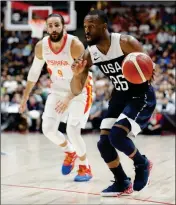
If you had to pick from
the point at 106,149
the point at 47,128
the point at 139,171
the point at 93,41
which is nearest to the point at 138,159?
the point at 139,171

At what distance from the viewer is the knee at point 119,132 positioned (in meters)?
4.22

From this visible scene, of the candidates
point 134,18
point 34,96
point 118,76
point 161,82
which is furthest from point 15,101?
point 134,18

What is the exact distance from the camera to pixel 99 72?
12.8 meters

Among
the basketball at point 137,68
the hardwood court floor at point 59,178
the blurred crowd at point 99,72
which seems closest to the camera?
the basketball at point 137,68

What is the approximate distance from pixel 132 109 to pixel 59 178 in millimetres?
2128

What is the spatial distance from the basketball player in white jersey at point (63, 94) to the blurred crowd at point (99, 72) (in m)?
3.18

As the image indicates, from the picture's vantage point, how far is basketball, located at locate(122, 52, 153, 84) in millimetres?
3900

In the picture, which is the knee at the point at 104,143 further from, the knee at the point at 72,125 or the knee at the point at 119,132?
the knee at the point at 72,125

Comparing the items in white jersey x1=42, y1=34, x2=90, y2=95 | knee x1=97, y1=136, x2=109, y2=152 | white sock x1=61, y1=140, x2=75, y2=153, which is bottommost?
white sock x1=61, y1=140, x2=75, y2=153

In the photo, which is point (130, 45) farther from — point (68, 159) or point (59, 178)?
point (59, 178)

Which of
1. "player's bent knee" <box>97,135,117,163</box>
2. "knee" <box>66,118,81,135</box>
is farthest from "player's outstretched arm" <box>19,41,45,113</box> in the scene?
"player's bent knee" <box>97,135,117,163</box>

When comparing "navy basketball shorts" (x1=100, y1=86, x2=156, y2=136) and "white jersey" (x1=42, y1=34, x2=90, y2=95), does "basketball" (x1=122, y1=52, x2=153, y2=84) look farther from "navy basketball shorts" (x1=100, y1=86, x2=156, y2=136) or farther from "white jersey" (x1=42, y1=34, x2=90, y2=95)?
"white jersey" (x1=42, y1=34, x2=90, y2=95)

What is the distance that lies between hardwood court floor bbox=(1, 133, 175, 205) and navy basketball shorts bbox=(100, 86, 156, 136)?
80 centimetres

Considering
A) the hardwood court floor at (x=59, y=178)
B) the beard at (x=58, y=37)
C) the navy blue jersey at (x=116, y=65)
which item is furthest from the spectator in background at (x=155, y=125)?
the navy blue jersey at (x=116, y=65)
